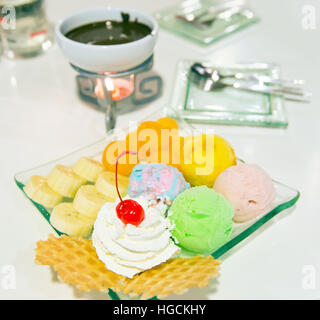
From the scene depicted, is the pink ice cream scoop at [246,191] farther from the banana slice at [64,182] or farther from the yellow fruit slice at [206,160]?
the banana slice at [64,182]

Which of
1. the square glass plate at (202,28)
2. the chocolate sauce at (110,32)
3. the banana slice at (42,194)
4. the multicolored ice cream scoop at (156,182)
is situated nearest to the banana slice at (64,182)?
the banana slice at (42,194)

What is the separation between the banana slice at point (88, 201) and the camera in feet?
2.42

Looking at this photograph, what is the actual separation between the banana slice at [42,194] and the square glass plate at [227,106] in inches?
14.6

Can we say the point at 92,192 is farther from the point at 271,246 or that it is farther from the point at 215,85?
the point at 215,85

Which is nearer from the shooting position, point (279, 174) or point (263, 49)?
point (279, 174)

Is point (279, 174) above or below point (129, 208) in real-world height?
below

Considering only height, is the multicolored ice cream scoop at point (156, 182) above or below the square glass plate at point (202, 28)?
below

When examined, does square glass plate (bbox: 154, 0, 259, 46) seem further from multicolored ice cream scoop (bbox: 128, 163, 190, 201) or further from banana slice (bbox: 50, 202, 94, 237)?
banana slice (bbox: 50, 202, 94, 237)

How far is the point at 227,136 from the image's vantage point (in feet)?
3.31

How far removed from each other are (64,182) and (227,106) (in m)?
0.50

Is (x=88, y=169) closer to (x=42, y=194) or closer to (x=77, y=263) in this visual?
(x=42, y=194)
